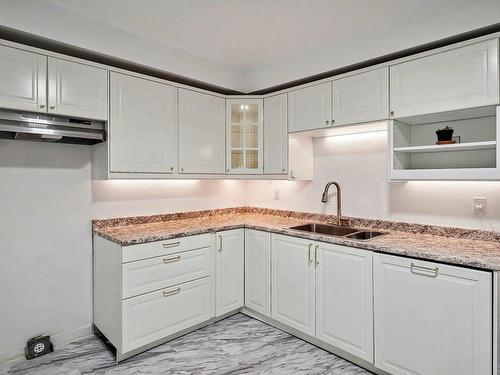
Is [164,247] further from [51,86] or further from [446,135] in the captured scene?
[446,135]

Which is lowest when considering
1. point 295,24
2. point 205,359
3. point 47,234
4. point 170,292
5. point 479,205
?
point 205,359

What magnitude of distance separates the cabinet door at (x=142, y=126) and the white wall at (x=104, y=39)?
0.19 m

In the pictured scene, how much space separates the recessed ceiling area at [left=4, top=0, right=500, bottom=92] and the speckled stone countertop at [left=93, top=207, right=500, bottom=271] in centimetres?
137

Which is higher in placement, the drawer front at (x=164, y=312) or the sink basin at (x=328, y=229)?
the sink basin at (x=328, y=229)

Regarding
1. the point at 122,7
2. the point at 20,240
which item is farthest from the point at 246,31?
the point at 20,240

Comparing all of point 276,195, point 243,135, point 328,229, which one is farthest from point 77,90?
point 328,229

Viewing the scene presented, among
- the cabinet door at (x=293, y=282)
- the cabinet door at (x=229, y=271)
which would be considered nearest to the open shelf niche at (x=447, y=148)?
the cabinet door at (x=293, y=282)

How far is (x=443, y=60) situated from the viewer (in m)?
2.03

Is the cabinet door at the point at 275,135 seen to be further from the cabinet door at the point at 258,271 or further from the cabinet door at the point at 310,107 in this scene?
the cabinet door at the point at 258,271

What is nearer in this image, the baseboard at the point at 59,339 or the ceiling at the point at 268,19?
the ceiling at the point at 268,19

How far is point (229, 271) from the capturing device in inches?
114

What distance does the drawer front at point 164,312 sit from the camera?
2.26 metres

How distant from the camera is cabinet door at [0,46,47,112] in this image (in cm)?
195

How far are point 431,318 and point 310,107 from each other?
182 cm
